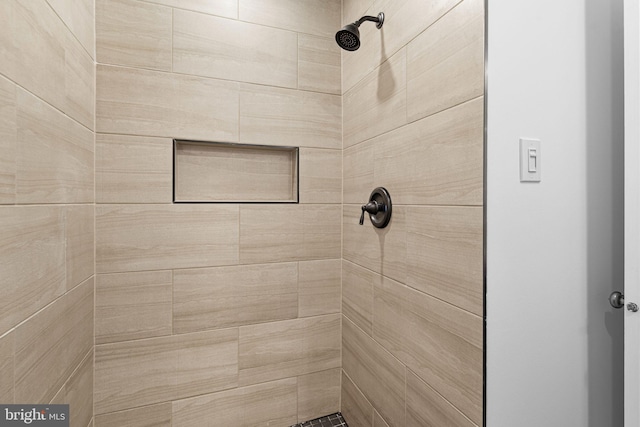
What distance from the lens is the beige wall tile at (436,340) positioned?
2.74 ft

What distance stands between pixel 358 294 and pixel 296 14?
125cm

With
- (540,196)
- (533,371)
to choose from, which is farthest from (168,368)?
(540,196)

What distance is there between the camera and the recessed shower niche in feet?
4.42

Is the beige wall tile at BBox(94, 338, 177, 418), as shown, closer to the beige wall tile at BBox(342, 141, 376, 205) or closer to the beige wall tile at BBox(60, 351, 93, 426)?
the beige wall tile at BBox(60, 351, 93, 426)

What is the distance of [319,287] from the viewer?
1528mm

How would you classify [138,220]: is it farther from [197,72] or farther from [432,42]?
[432,42]

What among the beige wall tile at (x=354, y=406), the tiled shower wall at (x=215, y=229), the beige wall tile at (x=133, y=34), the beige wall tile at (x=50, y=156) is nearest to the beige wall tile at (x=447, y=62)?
the tiled shower wall at (x=215, y=229)

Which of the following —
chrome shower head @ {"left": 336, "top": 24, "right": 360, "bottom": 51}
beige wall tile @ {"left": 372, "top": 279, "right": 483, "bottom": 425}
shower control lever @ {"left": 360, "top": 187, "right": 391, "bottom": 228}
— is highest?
chrome shower head @ {"left": 336, "top": 24, "right": 360, "bottom": 51}

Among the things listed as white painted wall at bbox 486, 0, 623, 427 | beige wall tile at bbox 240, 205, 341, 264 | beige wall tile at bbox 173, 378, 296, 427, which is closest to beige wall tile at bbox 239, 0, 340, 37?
beige wall tile at bbox 240, 205, 341, 264

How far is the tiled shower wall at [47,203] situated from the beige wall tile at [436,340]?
103 cm

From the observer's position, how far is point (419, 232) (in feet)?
3.38

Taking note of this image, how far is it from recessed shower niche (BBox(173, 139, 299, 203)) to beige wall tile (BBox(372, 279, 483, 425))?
629 mm

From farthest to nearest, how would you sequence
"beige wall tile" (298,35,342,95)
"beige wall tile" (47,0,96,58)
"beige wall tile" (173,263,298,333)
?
"beige wall tile" (298,35,342,95)
"beige wall tile" (173,263,298,333)
"beige wall tile" (47,0,96,58)

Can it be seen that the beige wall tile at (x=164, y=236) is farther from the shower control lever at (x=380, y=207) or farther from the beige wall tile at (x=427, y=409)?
the beige wall tile at (x=427, y=409)
